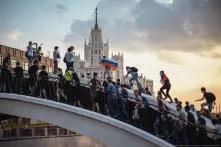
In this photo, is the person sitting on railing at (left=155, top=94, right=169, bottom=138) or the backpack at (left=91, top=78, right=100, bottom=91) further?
the backpack at (left=91, top=78, right=100, bottom=91)

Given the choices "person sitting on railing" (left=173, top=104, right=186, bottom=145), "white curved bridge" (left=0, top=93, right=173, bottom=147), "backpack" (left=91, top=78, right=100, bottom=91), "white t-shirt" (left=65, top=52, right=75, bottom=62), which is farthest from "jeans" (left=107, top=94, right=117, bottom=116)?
"white t-shirt" (left=65, top=52, right=75, bottom=62)

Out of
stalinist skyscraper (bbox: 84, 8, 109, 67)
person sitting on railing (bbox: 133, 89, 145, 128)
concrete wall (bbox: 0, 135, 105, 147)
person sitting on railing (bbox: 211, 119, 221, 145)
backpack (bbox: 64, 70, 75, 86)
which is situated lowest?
concrete wall (bbox: 0, 135, 105, 147)

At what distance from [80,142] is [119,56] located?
331ft

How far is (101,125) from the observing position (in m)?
15.5

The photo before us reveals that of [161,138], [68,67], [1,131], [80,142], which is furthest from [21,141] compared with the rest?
[161,138]

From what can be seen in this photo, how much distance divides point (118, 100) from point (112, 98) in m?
0.22

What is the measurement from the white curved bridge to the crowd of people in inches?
12.1

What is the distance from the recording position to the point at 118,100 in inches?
606

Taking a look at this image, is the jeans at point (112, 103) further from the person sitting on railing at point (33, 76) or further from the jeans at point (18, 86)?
the jeans at point (18, 86)

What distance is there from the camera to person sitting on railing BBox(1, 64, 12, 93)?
17.1 meters

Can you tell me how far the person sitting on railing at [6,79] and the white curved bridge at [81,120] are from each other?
0.87 feet

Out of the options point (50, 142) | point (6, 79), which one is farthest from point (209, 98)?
point (50, 142)

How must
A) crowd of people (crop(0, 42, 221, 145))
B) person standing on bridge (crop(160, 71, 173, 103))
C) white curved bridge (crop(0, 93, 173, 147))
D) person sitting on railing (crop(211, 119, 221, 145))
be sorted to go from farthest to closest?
person standing on bridge (crop(160, 71, 173, 103)), white curved bridge (crop(0, 93, 173, 147)), crowd of people (crop(0, 42, 221, 145)), person sitting on railing (crop(211, 119, 221, 145))

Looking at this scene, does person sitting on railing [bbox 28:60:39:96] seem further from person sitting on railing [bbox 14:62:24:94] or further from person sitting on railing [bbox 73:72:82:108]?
person sitting on railing [bbox 73:72:82:108]
